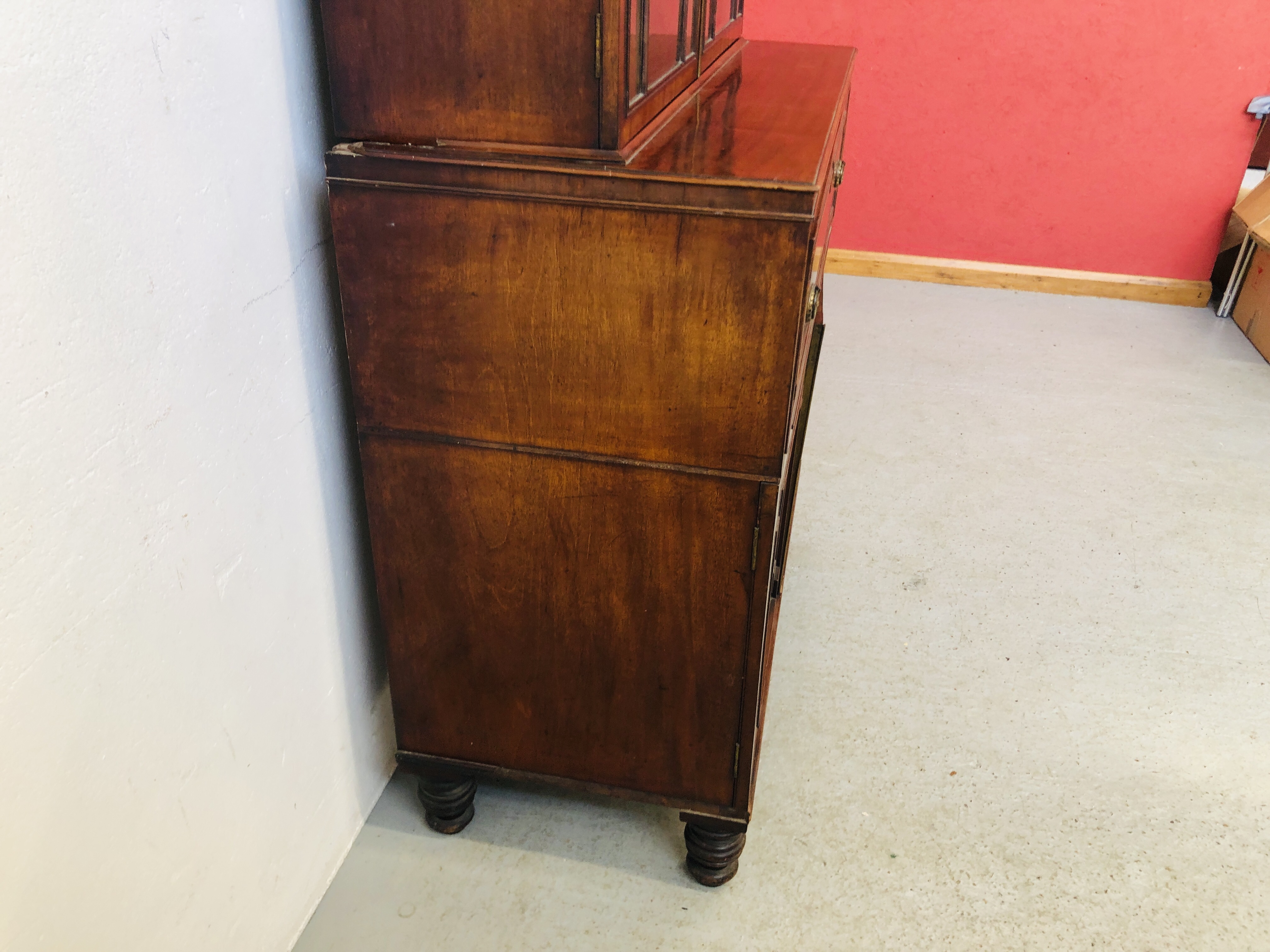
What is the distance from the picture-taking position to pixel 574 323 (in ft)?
3.76

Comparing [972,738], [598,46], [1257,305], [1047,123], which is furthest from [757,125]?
[1257,305]

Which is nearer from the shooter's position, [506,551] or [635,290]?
[635,290]

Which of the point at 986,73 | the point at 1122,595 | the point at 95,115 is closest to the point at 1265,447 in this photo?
the point at 1122,595

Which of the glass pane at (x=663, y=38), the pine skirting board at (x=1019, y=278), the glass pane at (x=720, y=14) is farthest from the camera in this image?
the pine skirting board at (x=1019, y=278)

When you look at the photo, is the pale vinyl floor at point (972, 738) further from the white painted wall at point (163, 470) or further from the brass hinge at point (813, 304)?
the brass hinge at point (813, 304)

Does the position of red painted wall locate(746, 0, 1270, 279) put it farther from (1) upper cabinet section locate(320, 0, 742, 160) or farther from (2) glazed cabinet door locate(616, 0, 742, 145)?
(1) upper cabinet section locate(320, 0, 742, 160)

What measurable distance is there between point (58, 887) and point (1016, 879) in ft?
4.28

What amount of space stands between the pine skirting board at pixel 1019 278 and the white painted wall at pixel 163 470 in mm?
3104

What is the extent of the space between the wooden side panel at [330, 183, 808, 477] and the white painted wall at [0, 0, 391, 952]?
12 centimetres

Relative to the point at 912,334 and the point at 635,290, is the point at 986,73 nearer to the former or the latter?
the point at 912,334

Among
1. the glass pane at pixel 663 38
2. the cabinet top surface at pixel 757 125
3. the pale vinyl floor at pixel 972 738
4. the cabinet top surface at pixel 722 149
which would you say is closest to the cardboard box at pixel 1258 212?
the pale vinyl floor at pixel 972 738

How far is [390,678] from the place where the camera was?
57.0 inches

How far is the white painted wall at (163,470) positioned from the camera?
31.5 inches

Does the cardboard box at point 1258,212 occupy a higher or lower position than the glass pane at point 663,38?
lower
